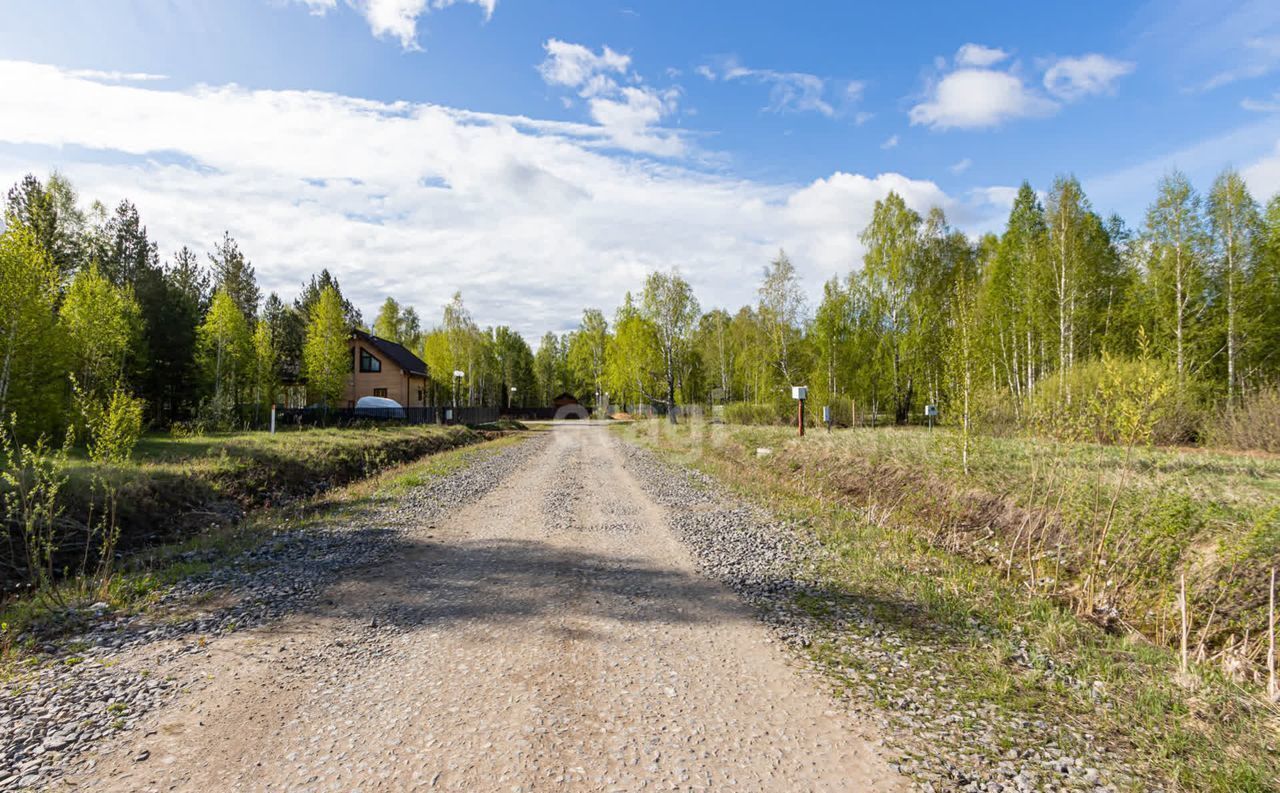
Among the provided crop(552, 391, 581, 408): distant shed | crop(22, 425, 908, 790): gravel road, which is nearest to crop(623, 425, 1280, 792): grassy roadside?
crop(22, 425, 908, 790): gravel road

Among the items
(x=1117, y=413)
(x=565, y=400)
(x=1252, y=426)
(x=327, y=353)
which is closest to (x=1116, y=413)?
(x=1117, y=413)

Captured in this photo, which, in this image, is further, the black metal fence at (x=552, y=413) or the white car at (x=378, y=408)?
the black metal fence at (x=552, y=413)

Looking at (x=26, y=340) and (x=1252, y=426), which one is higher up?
(x=26, y=340)

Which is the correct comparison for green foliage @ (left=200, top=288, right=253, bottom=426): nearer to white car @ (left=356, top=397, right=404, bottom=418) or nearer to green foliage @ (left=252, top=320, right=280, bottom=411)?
green foliage @ (left=252, top=320, right=280, bottom=411)

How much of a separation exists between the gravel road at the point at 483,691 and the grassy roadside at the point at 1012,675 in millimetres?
549

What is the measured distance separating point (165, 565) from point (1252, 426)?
2026 cm

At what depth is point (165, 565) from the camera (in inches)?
300

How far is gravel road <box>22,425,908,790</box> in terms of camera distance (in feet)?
10.3

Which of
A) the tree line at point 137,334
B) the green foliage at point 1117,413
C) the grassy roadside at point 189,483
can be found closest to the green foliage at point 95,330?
the tree line at point 137,334

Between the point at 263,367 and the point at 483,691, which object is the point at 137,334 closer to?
the point at 263,367

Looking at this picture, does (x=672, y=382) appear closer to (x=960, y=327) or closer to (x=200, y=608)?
(x=960, y=327)

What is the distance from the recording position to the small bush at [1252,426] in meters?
12.1

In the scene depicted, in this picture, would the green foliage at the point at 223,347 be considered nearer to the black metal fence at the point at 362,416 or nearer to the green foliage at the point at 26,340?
the black metal fence at the point at 362,416

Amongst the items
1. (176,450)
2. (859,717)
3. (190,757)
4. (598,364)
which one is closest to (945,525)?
(859,717)
